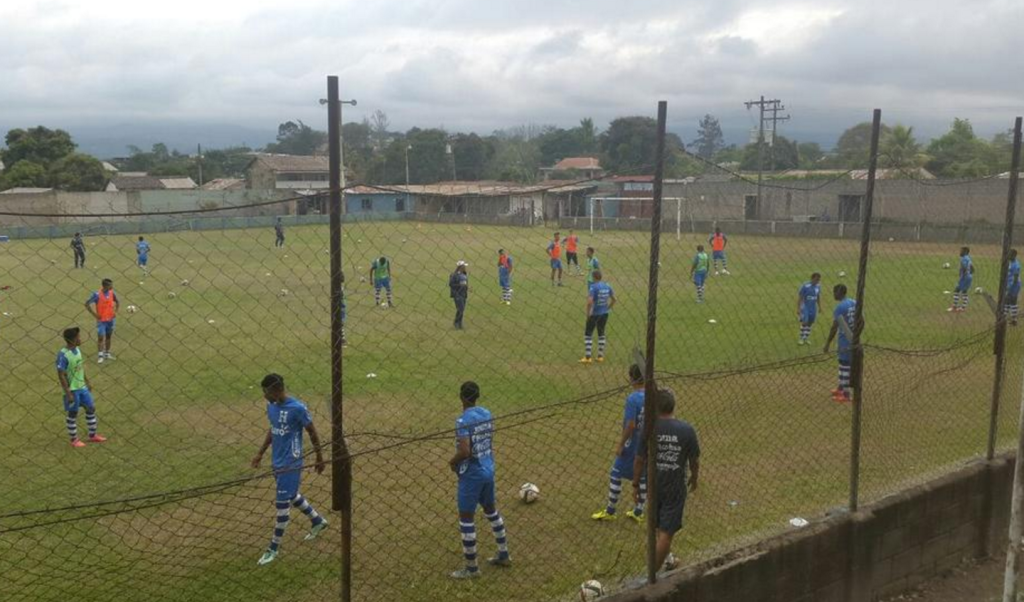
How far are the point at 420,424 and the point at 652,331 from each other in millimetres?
6274

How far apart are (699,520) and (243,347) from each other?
11.3m

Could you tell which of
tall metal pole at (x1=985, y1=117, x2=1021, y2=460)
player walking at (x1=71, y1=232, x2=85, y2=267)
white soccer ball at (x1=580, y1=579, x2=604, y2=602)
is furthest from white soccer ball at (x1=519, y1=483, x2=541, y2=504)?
player walking at (x1=71, y1=232, x2=85, y2=267)

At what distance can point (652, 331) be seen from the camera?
16.0 ft

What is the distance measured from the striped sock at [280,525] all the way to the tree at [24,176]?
2239 inches

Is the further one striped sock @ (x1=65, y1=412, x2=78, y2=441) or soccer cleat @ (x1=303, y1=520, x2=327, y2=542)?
striped sock @ (x1=65, y1=412, x2=78, y2=441)

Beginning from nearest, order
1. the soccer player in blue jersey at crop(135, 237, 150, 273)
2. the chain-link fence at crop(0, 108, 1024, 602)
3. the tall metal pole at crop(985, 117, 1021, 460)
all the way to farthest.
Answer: the soccer player in blue jersey at crop(135, 237, 150, 273) → the chain-link fence at crop(0, 108, 1024, 602) → the tall metal pole at crop(985, 117, 1021, 460)

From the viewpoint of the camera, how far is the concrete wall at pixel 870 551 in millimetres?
5137

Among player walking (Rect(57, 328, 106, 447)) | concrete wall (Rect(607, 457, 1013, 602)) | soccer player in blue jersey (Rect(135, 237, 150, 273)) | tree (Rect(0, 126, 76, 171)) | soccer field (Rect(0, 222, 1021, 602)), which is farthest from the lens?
tree (Rect(0, 126, 76, 171))

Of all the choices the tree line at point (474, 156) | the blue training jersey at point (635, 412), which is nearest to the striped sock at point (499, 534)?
the blue training jersey at point (635, 412)

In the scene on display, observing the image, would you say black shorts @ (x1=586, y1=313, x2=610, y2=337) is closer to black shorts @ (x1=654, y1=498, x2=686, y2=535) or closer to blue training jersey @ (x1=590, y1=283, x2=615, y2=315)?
blue training jersey @ (x1=590, y1=283, x2=615, y2=315)

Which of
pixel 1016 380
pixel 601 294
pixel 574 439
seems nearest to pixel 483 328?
pixel 601 294

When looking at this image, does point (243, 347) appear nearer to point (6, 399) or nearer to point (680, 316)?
point (6, 399)

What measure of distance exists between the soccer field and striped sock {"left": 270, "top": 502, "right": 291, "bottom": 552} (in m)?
0.18

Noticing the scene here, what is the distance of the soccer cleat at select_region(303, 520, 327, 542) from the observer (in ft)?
23.3
